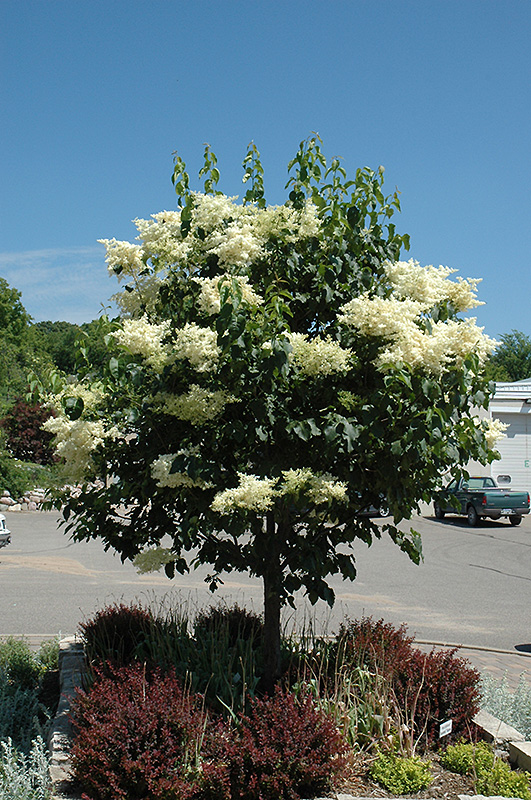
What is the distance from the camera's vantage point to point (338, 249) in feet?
14.8

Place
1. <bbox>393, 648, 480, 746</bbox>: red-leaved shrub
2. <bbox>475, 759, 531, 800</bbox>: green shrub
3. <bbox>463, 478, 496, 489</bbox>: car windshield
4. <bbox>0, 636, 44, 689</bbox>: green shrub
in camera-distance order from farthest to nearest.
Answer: <bbox>463, 478, 496, 489</bbox>: car windshield, <bbox>0, 636, 44, 689</bbox>: green shrub, <bbox>393, 648, 480, 746</bbox>: red-leaved shrub, <bbox>475, 759, 531, 800</bbox>: green shrub

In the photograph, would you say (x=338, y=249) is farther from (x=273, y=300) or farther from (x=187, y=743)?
(x=187, y=743)

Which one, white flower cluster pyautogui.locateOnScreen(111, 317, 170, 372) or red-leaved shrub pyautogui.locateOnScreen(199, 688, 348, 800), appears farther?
white flower cluster pyautogui.locateOnScreen(111, 317, 170, 372)

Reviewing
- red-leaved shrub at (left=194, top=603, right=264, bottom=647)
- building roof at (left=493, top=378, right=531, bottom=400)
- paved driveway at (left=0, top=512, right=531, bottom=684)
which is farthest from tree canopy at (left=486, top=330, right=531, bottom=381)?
red-leaved shrub at (left=194, top=603, right=264, bottom=647)

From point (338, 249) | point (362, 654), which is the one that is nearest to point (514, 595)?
point (362, 654)

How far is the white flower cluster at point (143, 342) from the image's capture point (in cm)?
405

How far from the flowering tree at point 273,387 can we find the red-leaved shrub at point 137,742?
82 centimetres

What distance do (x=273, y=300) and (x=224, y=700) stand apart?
2.81 m

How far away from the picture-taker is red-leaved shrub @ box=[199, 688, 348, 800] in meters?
3.81

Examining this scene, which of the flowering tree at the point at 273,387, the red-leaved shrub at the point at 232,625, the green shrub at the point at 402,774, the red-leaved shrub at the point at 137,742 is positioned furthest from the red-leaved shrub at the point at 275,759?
the red-leaved shrub at the point at 232,625

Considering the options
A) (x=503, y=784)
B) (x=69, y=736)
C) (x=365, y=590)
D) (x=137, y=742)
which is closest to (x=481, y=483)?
(x=365, y=590)

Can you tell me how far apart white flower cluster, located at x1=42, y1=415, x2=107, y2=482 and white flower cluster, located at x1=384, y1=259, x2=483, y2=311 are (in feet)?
6.83

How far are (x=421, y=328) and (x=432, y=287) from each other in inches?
11.4

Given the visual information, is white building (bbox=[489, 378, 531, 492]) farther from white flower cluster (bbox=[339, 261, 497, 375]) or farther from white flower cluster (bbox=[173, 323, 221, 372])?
white flower cluster (bbox=[173, 323, 221, 372])
